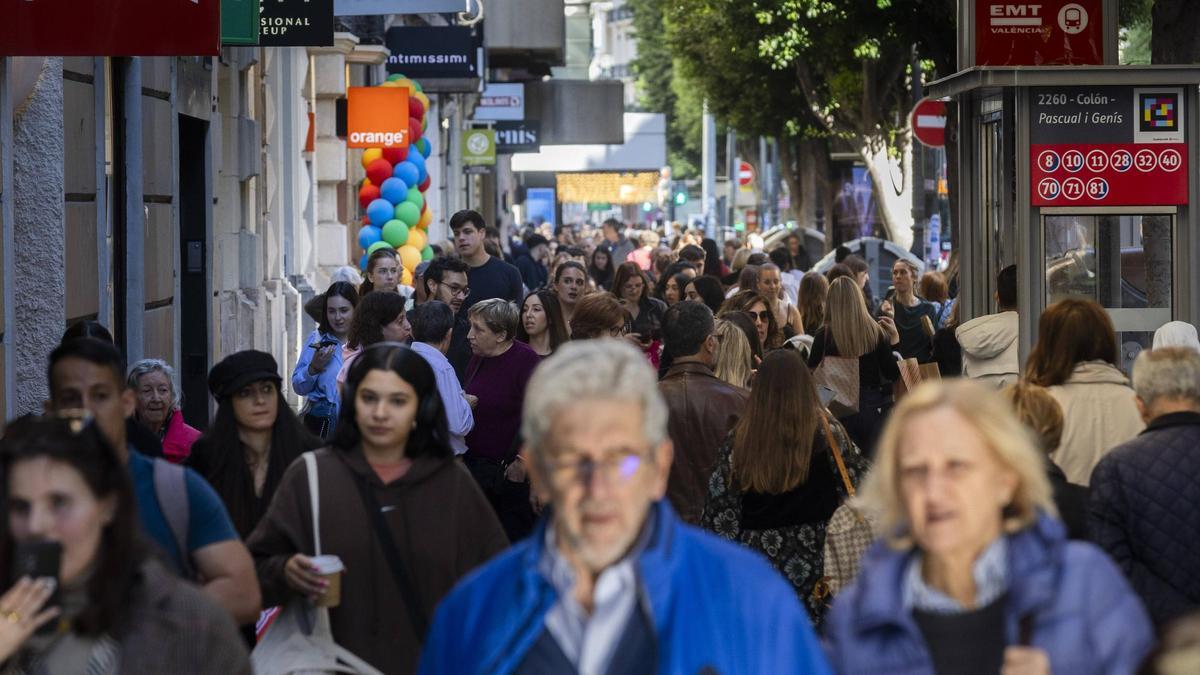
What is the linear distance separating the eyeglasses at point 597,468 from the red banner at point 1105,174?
794 cm

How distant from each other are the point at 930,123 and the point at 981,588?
64.7 ft

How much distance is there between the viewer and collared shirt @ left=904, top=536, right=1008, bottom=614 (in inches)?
140

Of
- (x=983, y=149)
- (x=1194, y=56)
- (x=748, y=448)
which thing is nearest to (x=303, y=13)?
(x=983, y=149)

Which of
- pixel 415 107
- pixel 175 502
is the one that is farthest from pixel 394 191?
pixel 175 502

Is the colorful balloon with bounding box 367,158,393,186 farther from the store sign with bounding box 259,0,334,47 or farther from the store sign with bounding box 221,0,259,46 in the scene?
the store sign with bounding box 221,0,259,46

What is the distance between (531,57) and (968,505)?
3927 centimetres

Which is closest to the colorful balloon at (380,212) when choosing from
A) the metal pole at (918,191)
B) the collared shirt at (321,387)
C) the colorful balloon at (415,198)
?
the colorful balloon at (415,198)

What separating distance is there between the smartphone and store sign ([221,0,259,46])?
29.3 feet

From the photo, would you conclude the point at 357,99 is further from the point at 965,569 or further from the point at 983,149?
the point at 965,569

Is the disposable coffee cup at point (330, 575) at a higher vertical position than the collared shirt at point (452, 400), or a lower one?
lower

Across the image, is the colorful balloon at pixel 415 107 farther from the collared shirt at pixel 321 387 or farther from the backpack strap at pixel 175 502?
the backpack strap at pixel 175 502

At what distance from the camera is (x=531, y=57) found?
42.3 metres

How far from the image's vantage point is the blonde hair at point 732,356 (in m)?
9.34

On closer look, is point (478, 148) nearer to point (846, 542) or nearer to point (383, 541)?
point (846, 542)
